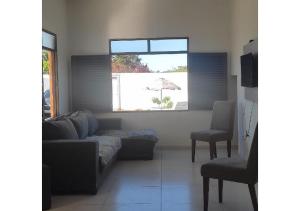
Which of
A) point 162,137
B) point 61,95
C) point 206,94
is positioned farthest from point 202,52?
point 61,95

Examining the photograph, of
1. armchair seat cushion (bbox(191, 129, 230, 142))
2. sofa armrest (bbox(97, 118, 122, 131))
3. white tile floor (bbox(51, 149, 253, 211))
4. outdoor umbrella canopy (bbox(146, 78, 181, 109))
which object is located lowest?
white tile floor (bbox(51, 149, 253, 211))

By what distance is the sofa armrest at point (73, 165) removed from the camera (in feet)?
14.9

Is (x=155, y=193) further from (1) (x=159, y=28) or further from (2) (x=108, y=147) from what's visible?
(1) (x=159, y=28)

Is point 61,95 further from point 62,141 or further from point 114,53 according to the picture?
point 62,141

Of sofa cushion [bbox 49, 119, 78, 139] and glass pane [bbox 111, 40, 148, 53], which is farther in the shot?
glass pane [bbox 111, 40, 148, 53]

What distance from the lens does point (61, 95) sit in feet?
23.6

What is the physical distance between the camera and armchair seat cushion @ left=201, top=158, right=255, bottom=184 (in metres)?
3.57

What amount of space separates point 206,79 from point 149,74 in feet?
3.65

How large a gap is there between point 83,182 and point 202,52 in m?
3.96

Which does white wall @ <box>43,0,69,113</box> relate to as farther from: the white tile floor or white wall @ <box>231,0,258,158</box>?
white wall @ <box>231,0,258,158</box>

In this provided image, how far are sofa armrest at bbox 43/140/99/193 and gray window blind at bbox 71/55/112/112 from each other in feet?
10.5

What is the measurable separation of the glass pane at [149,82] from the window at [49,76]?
129 cm

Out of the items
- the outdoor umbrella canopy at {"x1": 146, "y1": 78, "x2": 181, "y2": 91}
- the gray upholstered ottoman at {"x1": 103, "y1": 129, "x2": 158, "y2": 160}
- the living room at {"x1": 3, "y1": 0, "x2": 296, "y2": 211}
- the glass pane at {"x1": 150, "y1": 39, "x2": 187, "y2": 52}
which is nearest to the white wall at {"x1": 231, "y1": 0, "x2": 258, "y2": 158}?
the living room at {"x1": 3, "y1": 0, "x2": 296, "y2": 211}

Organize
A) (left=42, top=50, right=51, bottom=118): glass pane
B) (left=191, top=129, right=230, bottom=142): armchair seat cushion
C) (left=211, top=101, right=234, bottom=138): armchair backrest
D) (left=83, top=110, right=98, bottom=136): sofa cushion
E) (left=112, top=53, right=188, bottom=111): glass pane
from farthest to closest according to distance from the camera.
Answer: (left=112, top=53, right=188, bottom=111): glass pane
(left=83, top=110, right=98, bottom=136): sofa cushion
(left=211, top=101, right=234, bottom=138): armchair backrest
(left=42, top=50, right=51, bottom=118): glass pane
(left=191, top=129, right=230, bottom=142): armchair seat cushion
